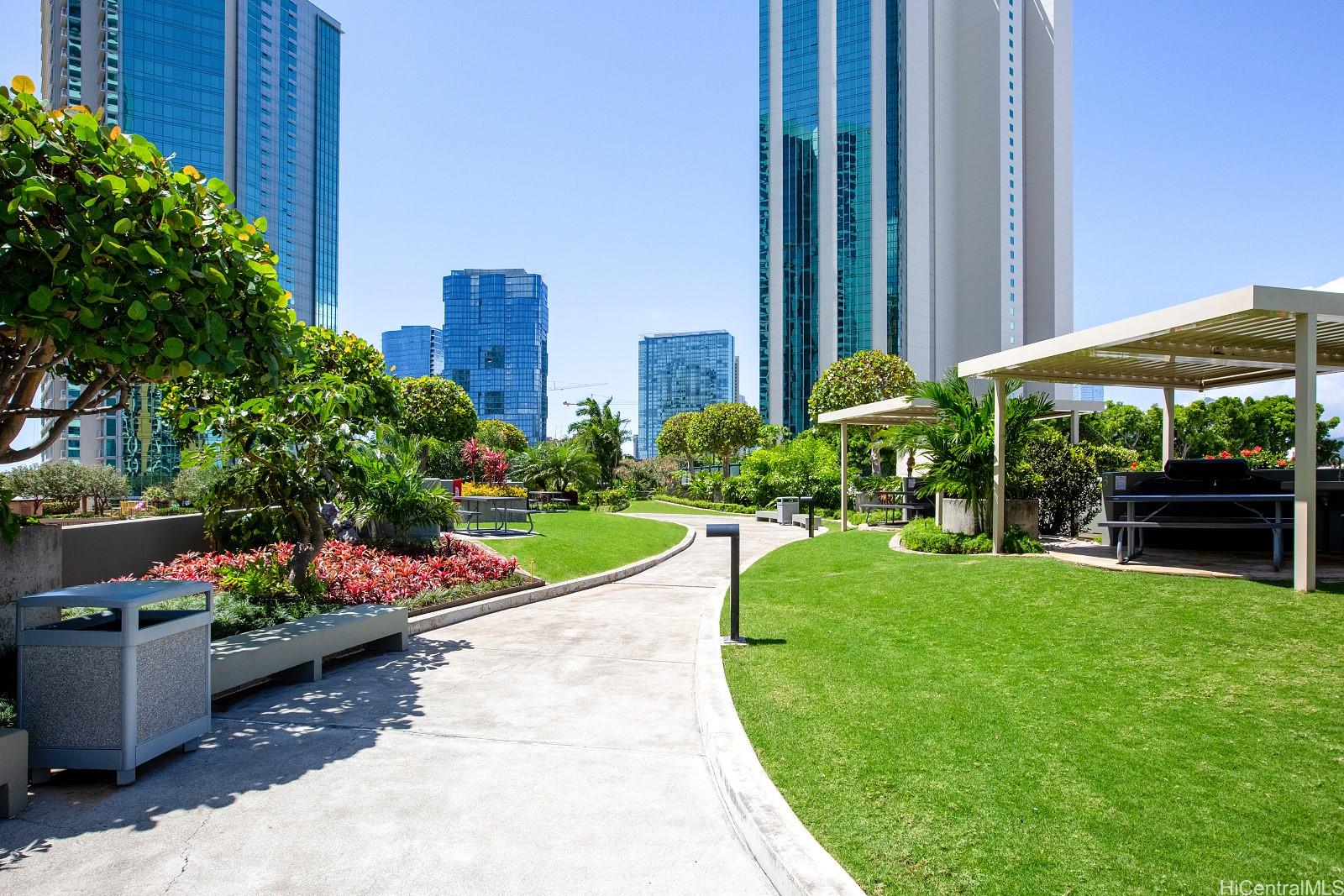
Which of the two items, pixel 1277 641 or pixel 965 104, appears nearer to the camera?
pixel 1277 641

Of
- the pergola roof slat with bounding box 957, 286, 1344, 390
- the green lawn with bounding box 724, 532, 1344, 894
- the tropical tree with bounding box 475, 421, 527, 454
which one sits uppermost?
the tropical tree with bounding box 475, 421, 527, 454

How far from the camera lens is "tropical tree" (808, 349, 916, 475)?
40125mm

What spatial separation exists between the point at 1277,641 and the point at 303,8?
122 m

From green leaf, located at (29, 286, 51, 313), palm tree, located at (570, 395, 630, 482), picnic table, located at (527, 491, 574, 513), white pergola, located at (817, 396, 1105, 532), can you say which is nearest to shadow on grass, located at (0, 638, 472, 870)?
green leaf, located at (29, 286, 51, 313)

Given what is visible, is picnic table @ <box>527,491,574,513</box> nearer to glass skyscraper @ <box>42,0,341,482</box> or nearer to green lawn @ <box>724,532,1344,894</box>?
green lawn @ <box>724,532,1344,894</box>

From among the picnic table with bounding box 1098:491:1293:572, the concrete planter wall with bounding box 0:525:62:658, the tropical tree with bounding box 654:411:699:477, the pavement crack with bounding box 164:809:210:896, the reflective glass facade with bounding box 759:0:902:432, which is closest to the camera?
the pavement crack with bounding box 164:809:210:896

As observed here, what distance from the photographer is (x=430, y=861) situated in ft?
10.3

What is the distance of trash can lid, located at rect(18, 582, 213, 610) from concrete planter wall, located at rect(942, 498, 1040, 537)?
1107 cm

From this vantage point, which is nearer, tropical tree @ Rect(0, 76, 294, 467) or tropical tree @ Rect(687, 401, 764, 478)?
tropical tree @ Rect(0, 76, 294, 467)

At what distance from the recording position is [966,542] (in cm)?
1178

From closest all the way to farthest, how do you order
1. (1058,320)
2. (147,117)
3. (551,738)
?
(551,738), (147,117), (1058,320)

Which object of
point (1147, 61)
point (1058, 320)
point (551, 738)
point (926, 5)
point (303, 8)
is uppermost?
point (303, 8)

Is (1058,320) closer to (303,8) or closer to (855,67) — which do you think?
(855,67)

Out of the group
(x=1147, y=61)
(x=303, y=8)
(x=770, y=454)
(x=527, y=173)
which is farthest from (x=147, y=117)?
(x=1147, y=61)
